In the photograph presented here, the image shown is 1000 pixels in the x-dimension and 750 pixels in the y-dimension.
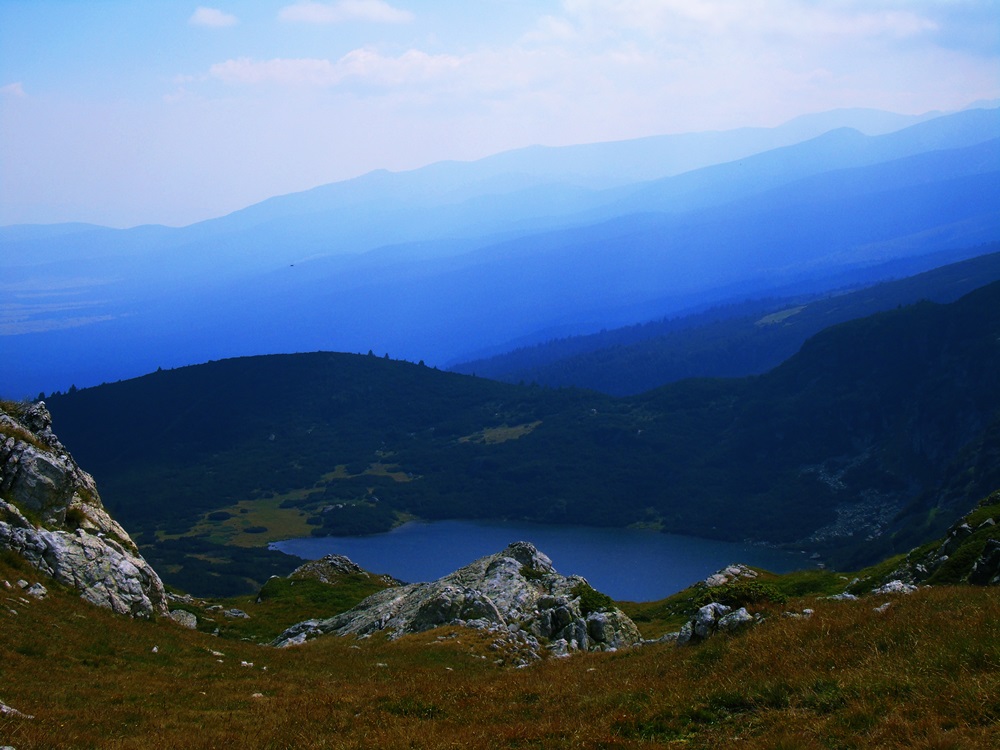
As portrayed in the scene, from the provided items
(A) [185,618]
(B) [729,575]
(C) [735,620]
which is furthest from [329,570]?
(C) [735,620]

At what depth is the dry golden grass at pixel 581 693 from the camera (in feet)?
49.6

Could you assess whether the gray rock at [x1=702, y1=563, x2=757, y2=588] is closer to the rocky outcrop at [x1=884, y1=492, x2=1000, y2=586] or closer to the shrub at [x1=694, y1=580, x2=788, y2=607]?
the rocky outcrop at [x1=884, y1=492, x2=1000, y2=586]

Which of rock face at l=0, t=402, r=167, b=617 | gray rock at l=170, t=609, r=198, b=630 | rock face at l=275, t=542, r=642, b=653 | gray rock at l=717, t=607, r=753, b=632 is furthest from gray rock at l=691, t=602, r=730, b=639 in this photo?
gray rock at l=170, t=609, r=198, b=630

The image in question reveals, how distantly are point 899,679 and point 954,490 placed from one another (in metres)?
208

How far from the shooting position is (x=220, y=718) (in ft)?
66.7

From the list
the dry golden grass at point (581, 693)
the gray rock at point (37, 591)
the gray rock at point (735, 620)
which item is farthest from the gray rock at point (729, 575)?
the gray rock at point (37, 591)

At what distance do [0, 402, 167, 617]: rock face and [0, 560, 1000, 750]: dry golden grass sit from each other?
3971 millimetres

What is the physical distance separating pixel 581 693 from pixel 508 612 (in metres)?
21.2

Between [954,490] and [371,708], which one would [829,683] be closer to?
[371,708]

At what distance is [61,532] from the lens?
111 ft

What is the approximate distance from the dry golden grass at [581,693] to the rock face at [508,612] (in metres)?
10.7

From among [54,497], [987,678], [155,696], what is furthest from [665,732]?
[54,497]

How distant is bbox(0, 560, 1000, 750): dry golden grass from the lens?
15133 millimetres

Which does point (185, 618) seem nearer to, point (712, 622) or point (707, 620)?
point (707, 620)
